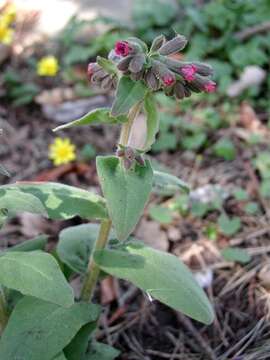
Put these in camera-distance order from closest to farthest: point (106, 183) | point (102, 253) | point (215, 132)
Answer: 1. point (106, 183)
2. point (102, 253)
3. point (215, 132)

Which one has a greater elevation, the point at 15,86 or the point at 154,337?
the point at 15,86

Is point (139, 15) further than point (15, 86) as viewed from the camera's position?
Yes

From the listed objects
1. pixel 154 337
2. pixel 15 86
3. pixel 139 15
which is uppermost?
pixel 139 15

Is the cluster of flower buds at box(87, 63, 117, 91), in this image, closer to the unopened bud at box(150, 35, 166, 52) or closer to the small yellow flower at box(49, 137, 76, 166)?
the unopened bud at box(150, 35, 166, 52)

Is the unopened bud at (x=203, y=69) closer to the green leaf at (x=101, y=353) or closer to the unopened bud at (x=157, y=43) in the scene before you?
the unopened bud at (x=157, y=43)

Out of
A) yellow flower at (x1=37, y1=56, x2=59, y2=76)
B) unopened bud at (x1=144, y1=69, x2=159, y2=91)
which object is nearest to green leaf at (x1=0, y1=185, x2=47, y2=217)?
unopened bud at (x1=144, y1=69, x2=159, y2=91)

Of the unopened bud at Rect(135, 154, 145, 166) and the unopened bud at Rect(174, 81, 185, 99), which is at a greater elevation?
Result: the unopened bud at Rect(174, 81, 185, 99)

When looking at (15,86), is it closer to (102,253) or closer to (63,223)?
(63,223)

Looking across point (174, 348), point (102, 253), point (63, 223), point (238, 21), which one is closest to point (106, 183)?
point (102, 253)

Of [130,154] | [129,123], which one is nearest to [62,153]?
[129,123]
